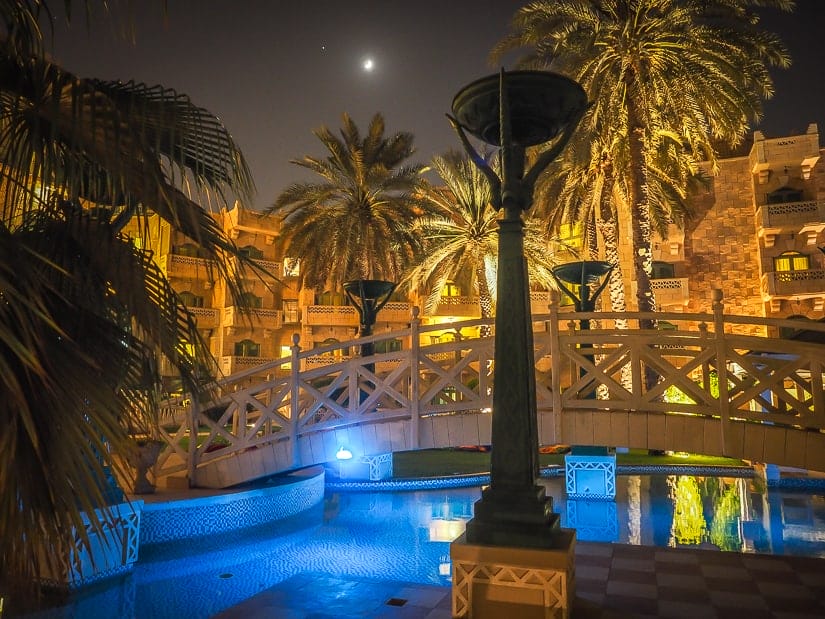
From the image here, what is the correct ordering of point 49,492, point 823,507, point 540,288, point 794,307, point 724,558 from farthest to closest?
point 540,288, point 794,307, point 823,507, point 724,558, point 49,492

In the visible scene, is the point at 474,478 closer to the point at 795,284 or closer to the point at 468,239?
the point at 468,239

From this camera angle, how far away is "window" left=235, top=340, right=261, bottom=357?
122ft

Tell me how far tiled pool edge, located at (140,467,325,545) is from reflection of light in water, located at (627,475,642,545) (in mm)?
6730

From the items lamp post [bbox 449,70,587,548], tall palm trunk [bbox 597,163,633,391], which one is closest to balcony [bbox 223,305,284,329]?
tall palm trunk [bbox 597,163,633,391]

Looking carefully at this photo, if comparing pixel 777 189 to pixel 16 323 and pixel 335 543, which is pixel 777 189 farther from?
pixel 16 323

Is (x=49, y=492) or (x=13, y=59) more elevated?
(x=13, y=59)

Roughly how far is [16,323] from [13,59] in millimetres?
1786

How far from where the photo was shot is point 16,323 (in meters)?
2.59

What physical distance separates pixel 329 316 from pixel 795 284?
82.3ft

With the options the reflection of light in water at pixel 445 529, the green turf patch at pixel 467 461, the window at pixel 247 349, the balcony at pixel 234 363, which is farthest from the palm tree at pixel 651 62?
the window at pixel 247 349

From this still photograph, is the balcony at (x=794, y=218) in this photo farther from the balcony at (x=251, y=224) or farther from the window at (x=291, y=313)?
the window at (x=291, y=313)

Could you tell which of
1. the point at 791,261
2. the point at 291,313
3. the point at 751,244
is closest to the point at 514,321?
the point at 751,244

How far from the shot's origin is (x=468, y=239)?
21547 mm

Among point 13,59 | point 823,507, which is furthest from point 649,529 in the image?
point 13,59
